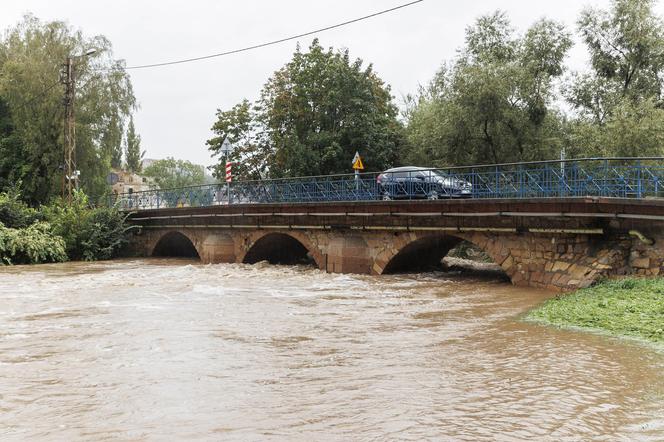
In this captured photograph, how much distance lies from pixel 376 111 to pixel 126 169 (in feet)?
228

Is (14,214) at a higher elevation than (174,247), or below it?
higher

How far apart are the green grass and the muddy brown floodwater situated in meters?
0.56

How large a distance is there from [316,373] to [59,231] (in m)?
25.3

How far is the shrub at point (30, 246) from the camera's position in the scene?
26752 millimetres

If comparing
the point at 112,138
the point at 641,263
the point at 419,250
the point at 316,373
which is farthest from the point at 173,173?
the point at 316,373

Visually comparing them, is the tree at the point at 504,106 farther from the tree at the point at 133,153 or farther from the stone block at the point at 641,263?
the tree at the point at 133,153

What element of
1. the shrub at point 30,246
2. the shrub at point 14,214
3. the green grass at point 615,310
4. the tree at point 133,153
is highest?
the tree at point 133,153

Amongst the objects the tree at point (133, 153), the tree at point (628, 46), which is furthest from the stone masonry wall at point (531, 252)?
the tree at point (133, 153)

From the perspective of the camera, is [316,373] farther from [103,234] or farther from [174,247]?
[174,247]

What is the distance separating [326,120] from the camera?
32875 millimetres

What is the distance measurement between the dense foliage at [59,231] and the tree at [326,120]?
9.62 metres

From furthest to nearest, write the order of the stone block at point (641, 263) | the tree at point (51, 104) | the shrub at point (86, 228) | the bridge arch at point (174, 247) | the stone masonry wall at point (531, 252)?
the tree at point (51, 104), the bridge arch at point (174, 247), the shrub at point (86, 228), the stone masonry wall at point (531, 252), the stone block at point (641, 263)

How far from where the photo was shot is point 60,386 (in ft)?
24.2

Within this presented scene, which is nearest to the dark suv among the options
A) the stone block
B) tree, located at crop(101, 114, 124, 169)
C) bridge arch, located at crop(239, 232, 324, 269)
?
bridge arch, located at crop(239, 232, 324, 269)
